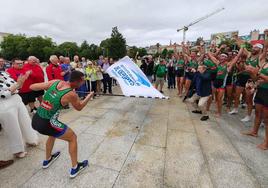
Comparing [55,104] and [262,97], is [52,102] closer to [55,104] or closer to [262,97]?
[55,104]

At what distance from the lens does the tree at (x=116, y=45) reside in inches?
1988

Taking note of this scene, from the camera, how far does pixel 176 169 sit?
8.07ft

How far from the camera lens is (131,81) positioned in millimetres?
4336

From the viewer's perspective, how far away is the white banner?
4125mm

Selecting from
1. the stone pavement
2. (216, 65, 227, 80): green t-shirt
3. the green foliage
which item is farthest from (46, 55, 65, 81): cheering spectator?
the green foliage

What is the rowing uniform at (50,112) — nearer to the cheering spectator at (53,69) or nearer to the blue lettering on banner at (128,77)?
the blue lettering on banner at (128,77)

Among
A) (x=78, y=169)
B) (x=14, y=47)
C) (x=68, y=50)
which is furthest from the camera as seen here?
(x=68, y=50)

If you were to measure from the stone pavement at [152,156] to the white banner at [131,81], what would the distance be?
0.82 meters

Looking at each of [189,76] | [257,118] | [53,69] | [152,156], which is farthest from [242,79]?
[53,69]

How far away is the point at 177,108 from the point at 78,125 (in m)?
3.43

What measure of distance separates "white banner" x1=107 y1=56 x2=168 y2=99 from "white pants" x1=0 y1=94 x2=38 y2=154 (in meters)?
2.23

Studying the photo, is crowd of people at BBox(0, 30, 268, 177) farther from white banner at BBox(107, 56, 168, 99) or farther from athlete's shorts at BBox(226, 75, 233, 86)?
white banner at BBox(107, 56, 168, 99)

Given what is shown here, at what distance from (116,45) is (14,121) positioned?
→ 5116cm

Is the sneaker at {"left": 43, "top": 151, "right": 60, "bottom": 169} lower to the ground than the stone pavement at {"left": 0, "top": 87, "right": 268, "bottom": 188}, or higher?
higher
